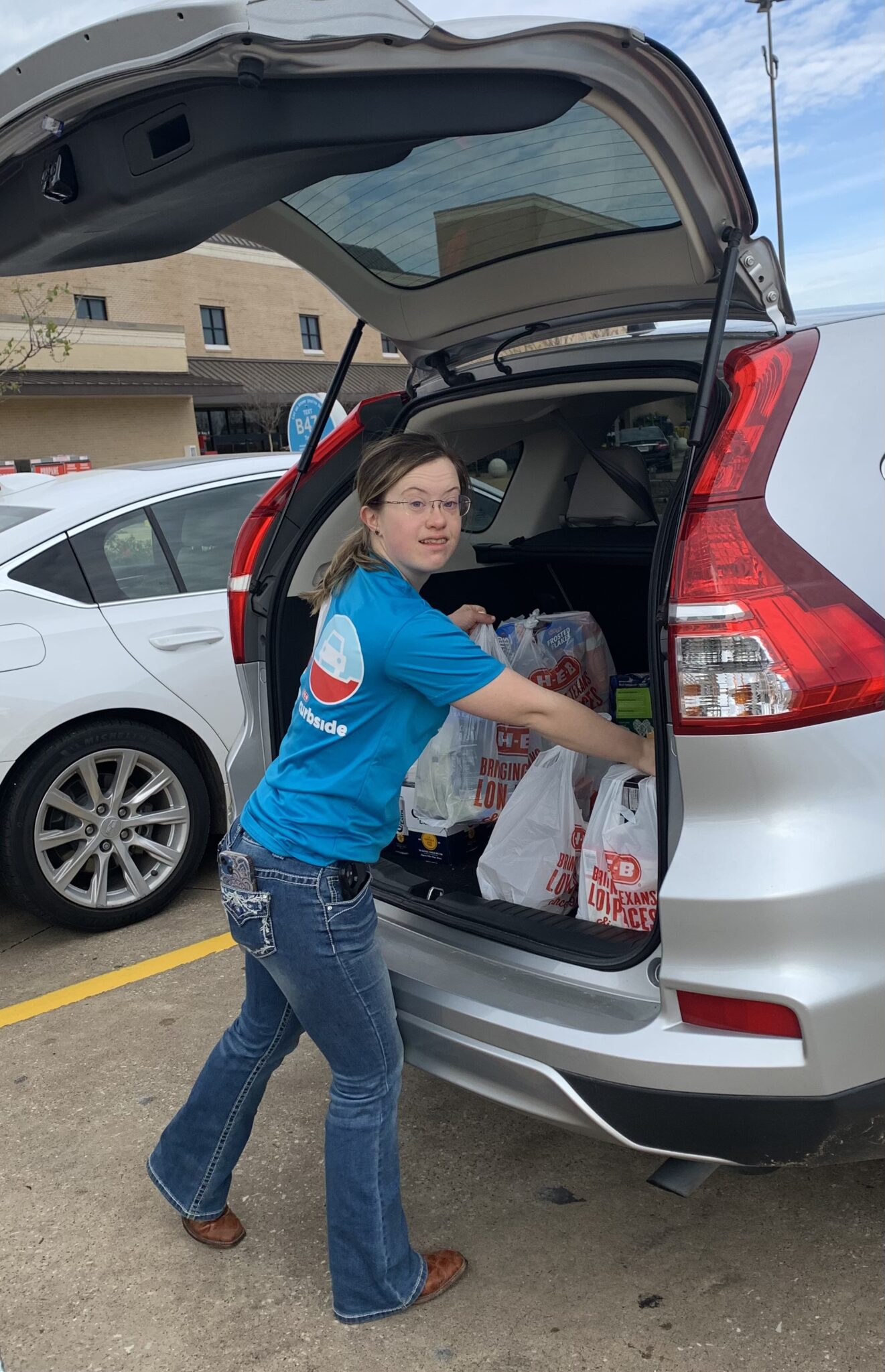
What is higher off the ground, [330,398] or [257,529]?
[330,398]

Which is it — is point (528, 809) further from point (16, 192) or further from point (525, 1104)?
point (16, 192)

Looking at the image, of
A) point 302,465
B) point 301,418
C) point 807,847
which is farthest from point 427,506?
point 301,418

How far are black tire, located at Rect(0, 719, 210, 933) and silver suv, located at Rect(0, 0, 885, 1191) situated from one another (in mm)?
2008

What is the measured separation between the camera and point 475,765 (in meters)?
2.99

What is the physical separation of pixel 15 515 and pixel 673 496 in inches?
123

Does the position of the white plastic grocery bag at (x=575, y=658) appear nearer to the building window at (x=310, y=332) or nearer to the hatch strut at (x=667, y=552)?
the hatch strut at (x=667, y=552)

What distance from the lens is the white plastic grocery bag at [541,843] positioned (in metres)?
2.62

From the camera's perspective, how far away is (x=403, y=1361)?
7.09ft

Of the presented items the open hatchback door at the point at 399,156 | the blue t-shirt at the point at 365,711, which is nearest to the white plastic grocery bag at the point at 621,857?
the blue t-shirt at the point at 365,711

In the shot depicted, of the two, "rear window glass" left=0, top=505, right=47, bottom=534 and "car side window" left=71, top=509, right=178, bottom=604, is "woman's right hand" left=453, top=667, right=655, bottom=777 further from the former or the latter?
"rear window glass" left=0, top=505, right=47, bottom=534

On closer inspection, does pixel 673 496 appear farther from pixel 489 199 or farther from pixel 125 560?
pixel 125 560

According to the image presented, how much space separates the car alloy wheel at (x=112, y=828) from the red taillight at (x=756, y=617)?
107 inches

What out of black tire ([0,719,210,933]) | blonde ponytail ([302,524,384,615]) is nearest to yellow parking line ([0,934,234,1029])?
black tire ([0,719,210,933])

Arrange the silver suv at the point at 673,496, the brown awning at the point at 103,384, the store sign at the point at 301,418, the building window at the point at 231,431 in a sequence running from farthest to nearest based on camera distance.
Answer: the building window at the point at 231,431, the brown awning at the point at 103,384, the store sign at the point at 301,418, the silver suv at the point at 673,496
